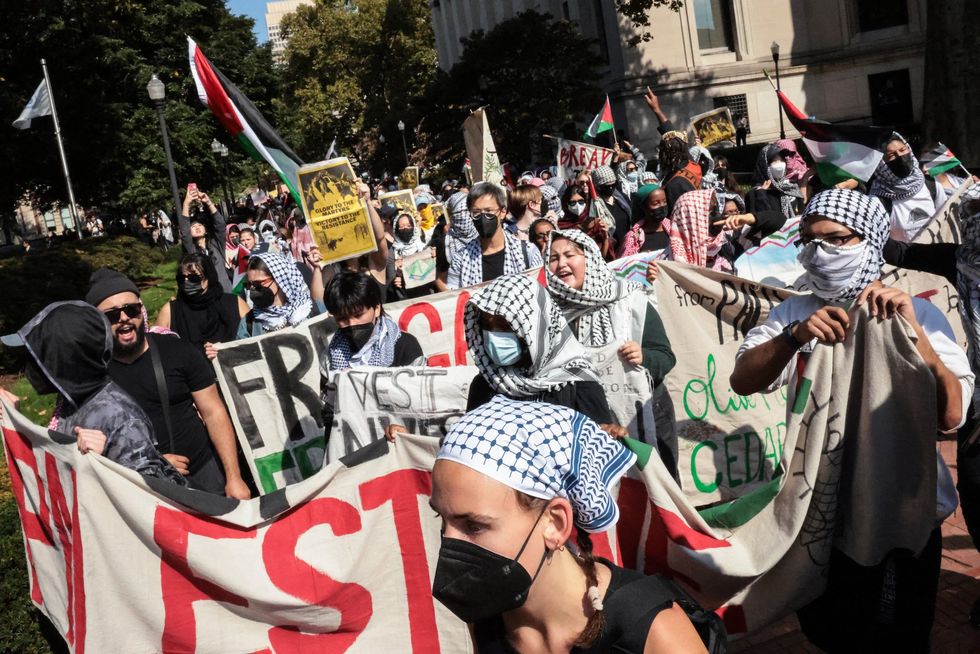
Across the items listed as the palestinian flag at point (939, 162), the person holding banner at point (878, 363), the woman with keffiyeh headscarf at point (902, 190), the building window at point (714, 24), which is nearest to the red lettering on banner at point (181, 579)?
the person holding banner at point (878, 363)

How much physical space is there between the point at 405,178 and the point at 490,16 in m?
41.9

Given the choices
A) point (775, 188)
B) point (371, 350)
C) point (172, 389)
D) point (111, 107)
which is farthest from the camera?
point (111, 107)

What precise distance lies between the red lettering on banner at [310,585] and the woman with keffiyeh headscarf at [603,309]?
4.51 ft

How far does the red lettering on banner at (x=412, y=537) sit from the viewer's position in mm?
3617

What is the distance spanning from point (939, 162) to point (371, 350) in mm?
4920

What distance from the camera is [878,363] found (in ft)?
9.34

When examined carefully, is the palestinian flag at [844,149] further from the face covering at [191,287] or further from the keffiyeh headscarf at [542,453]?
the face covering at [191,287]

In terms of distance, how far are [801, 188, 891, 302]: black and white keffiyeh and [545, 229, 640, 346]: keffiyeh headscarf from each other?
1.25m

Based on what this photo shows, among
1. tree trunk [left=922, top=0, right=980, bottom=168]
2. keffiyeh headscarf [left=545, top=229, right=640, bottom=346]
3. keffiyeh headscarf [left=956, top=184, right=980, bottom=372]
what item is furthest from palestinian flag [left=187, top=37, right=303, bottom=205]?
tree trunk [left=922, top=0, right=980, bottom=168]

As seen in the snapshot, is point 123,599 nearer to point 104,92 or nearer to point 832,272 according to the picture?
point 832,272

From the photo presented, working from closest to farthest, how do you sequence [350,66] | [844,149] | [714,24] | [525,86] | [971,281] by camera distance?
[971,281] → [844,149] → [525,86] → [714,24] → [350,66]

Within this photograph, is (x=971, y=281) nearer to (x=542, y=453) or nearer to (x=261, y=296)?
(x=542, y=453)

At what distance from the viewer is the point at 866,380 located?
2.88 m

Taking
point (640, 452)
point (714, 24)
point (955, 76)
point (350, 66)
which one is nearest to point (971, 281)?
point (640, 452)
